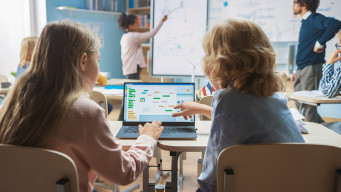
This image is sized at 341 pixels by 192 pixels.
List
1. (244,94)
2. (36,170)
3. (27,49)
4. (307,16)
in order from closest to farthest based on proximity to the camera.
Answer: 1. (36,170)
2. (244,94)
3. (27,49)
4. (307,16)

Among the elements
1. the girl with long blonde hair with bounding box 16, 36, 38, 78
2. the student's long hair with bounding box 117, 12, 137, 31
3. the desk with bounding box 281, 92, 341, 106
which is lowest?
the desk with bounding box 281, 92, 341, 106

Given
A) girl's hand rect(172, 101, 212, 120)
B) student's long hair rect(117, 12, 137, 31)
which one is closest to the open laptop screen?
girl's hand rect(172, 101, 212, 120)

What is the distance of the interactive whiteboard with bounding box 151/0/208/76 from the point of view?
3.85m

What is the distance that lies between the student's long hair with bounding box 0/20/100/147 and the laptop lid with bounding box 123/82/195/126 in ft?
2.10

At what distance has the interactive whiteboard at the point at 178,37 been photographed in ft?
12.6

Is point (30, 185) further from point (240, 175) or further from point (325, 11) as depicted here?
point (325, 11)

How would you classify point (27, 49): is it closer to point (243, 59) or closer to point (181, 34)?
point (181, 34)

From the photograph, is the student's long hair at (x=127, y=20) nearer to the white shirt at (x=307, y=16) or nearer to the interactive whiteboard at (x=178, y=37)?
the interactive whiteboard at (x=178, y=37)

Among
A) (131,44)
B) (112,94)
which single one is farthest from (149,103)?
(131,44)

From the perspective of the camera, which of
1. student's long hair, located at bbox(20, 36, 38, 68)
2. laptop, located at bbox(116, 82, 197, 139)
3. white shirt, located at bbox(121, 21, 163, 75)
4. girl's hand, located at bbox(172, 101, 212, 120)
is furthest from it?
white shirt, located at bbox(121, 21, 163, 75)

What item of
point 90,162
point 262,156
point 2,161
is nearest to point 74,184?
point 90,162

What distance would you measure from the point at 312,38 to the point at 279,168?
3386 millimetres

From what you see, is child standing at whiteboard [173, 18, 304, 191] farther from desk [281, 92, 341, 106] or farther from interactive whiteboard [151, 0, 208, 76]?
interactive whiteboard [151, 0, 208, 76]

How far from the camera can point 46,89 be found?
0.94 metres
